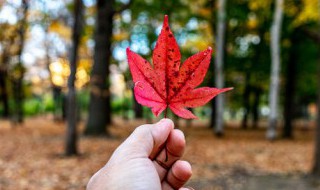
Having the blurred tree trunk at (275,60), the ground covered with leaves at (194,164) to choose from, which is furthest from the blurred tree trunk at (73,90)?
the blurred tree trunk at (275,60)

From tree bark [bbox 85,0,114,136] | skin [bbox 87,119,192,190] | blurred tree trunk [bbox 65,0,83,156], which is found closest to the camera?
skin [bbox 87,119,192,190]

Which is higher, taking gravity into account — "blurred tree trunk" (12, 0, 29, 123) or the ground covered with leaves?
"blurred tree trunk" (12, 0, 29, 123)

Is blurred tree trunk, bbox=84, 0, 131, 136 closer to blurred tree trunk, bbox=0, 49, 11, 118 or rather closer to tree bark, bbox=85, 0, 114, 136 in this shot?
tree bark, bbox=85, 0, 114, 136

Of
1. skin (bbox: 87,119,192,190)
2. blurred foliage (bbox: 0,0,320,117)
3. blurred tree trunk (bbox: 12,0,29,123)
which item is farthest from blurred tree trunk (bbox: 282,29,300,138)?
skin (bbox: 87,119,192,190)

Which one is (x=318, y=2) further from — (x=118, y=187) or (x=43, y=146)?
(x=118, y=187)

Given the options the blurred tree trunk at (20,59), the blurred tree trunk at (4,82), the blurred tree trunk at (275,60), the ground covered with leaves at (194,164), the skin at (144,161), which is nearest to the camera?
the skin at (144,161)

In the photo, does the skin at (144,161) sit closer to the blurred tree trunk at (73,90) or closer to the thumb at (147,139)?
the thumb at (147,139)

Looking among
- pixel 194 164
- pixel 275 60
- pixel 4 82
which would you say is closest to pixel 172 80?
pixel 194 164

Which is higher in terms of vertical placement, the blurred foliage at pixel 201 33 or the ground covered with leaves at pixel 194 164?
the blurred foliage at pixel 201 33
